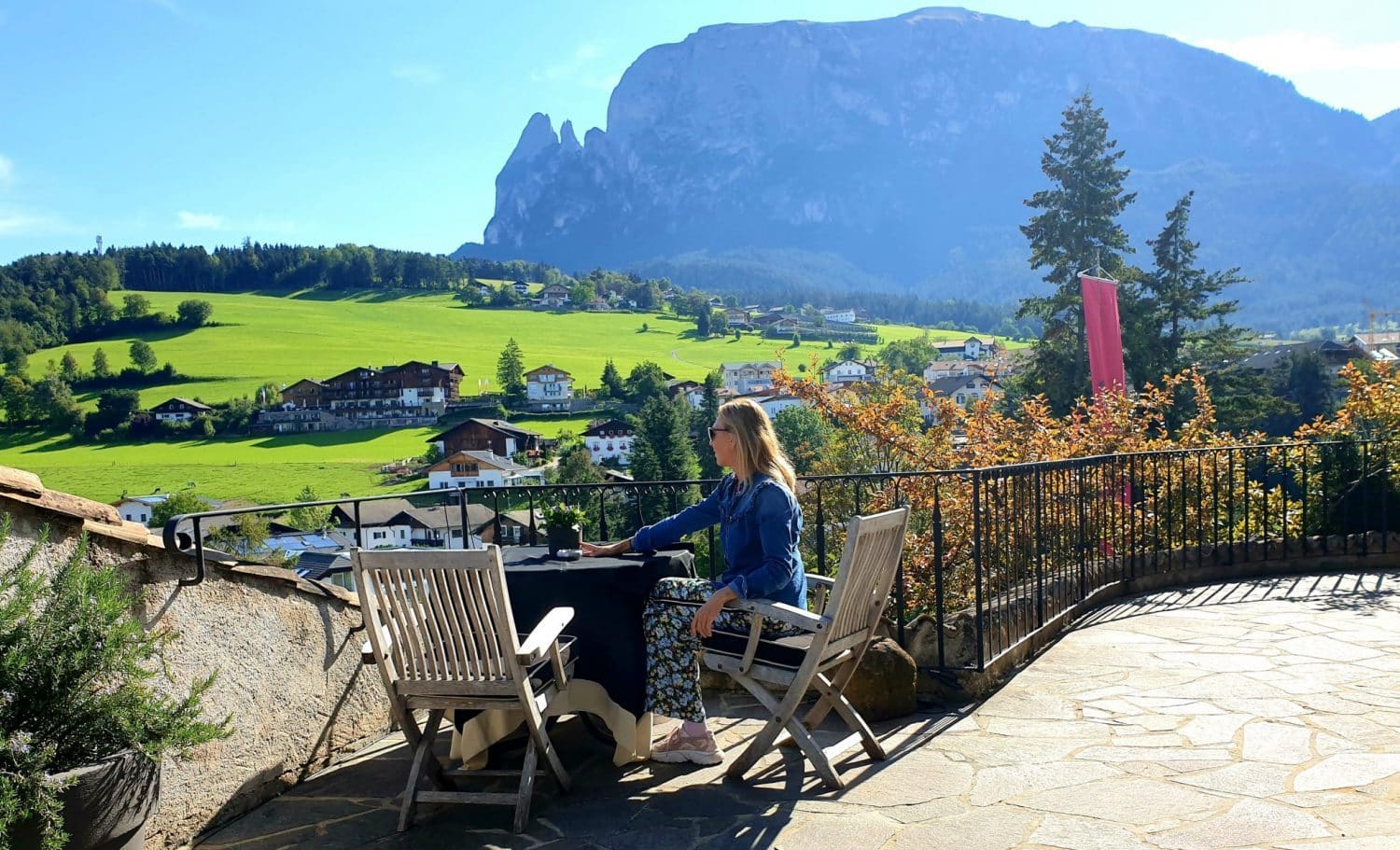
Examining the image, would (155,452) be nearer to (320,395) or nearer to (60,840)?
(320,395)

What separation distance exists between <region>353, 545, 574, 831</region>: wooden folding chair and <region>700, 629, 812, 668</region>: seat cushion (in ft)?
2.10

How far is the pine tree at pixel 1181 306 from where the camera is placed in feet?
116

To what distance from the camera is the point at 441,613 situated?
3.32m

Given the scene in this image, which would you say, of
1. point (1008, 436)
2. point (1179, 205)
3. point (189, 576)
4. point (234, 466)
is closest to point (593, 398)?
point (234, 466)

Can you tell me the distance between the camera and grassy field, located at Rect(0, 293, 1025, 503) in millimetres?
74562

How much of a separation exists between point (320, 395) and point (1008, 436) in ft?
300

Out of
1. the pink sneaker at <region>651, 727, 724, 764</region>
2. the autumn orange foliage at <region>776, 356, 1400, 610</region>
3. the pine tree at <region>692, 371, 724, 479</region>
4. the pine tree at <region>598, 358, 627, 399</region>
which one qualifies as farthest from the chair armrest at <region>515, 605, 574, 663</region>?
the pine tree at <region>598, 358, 627, 399</region>

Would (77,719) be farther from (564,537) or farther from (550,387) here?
(550,387)

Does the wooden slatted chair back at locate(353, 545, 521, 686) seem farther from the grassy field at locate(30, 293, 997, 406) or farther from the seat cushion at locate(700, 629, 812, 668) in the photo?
the grassy field at locate(30, 293, 997, 406)

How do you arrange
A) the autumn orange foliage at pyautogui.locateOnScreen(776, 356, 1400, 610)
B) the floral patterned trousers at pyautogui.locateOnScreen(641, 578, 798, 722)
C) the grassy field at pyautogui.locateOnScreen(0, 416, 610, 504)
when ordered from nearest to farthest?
the floral patterned trousers at pyautogui.locateOnScreen(641, 578, 798, 722) < the autumn orange foliage at pyautogui.locateOnScreen(776, 356, 1400, 610) < the grassy field at pyautogui.locateOnScreen(0, 416, 610, 504)

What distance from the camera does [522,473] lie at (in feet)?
255

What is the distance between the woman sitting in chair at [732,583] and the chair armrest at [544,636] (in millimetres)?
420

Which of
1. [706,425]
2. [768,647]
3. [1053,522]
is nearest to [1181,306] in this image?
[1053,522]

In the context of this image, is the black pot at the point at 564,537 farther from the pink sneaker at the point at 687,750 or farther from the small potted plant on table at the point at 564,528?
the pink sneaker at the point at 687,750
